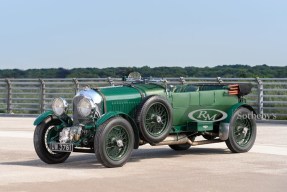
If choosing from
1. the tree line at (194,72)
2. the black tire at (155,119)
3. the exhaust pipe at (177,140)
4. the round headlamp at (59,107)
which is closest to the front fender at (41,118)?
the round headlamp at (59,107)

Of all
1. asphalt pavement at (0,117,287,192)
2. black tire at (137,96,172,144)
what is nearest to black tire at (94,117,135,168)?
asphalt pavement at (0,117,287,192)

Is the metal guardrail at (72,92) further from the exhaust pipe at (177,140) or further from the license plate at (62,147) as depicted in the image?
the license plate at (62,147)

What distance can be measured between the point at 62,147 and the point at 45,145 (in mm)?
610

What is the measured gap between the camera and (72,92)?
105 ft

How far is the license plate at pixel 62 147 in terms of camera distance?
1185cm

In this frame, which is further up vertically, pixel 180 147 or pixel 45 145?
pixel 45 145

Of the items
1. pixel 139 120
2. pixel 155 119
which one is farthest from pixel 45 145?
pixel 155 119

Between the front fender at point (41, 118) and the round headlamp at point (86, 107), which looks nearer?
the round headlamp at point (86, 107)

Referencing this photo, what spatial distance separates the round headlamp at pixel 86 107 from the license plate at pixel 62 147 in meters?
0.56

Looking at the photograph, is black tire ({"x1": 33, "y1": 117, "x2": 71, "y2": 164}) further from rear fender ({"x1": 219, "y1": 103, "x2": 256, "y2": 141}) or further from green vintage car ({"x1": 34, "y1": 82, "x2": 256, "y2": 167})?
rear fender ({"x1": 219, "y1": 103, "x2": 256, "y2": 141})

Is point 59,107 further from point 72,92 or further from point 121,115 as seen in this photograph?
point 72,92

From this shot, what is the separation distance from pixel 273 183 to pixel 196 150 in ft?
14.7

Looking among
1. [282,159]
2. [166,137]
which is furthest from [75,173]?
[282,159]

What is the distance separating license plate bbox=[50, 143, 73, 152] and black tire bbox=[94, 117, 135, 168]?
599 mm
